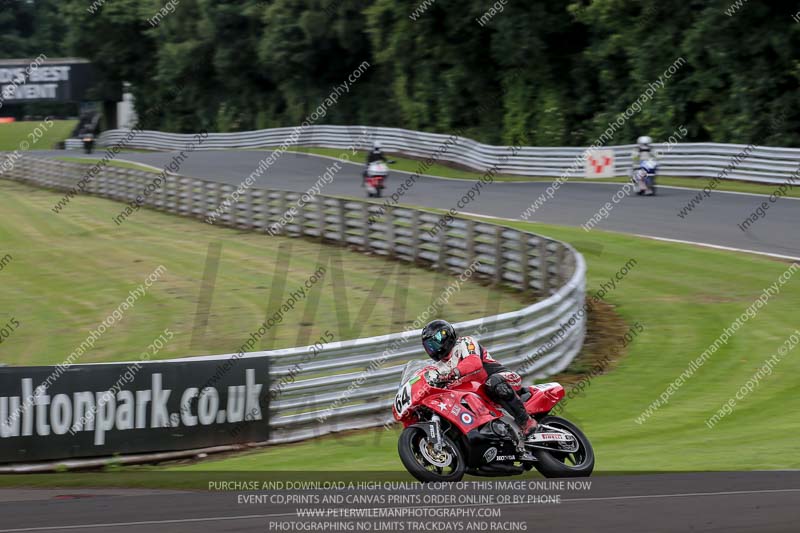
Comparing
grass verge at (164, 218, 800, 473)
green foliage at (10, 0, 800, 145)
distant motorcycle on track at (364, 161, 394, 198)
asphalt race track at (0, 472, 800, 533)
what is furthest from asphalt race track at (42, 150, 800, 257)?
asphalt race track at (0, 472, 800, 533)

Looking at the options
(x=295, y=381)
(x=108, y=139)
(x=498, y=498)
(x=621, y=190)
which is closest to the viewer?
(x=498, y=498)

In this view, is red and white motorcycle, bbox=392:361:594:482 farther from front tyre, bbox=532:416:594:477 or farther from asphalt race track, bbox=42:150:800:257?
asphalt race track, bbox=42:150:800:257

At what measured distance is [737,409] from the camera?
472 inches

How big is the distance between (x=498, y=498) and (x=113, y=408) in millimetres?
4474

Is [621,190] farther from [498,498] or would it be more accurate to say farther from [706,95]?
[498,498]

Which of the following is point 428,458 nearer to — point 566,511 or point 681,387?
point 566,511

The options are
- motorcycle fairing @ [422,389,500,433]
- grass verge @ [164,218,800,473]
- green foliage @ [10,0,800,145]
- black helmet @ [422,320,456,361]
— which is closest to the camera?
motorcycle fairing @ [422,389,500,433]

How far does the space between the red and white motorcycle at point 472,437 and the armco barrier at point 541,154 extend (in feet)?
76.2

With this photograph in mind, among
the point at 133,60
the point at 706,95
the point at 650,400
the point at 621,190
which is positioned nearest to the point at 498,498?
the point at 650,400

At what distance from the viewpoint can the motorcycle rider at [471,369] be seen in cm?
859

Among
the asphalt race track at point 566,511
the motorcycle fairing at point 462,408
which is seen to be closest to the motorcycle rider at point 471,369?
the motorcycle fairing at point 462,408

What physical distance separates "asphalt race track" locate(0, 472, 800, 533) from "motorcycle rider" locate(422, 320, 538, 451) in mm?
771

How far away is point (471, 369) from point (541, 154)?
29.6m

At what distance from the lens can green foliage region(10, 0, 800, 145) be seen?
37.4 m
